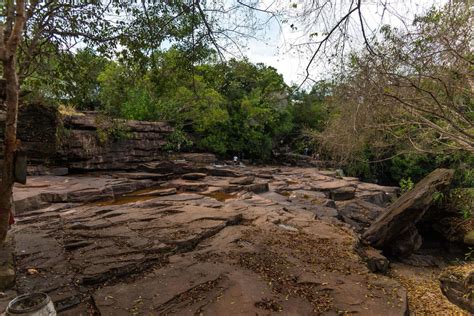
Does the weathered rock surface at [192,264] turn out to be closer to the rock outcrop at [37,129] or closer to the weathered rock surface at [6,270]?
the weathered rock surface at [6,270]

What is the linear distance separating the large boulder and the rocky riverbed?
525mm

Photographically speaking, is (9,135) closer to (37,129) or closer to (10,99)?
(10,99)

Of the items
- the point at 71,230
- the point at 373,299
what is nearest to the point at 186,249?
the point at 71,230

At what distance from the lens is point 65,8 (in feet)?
13.1

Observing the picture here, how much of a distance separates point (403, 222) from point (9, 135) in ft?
22.3

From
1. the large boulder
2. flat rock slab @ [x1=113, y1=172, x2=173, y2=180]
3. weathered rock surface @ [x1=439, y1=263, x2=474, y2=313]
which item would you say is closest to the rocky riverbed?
weathered rock surface @ [x1=439, y1=263, x2=474, y2=313]

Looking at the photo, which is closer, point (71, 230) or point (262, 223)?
point (71, 230)

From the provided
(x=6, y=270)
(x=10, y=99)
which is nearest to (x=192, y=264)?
(x=6, y=270)

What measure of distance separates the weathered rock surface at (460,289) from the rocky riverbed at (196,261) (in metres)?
0.15

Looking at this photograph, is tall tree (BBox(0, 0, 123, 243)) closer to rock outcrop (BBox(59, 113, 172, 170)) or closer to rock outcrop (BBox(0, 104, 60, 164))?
rock outcrop (BBox(0, 104, 60, 164))

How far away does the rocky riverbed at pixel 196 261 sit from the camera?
9.94 ft

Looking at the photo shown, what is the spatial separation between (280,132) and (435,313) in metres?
18.4

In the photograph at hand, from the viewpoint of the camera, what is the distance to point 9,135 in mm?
2705

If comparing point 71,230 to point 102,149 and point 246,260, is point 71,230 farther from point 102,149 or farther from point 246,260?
point 102,149
